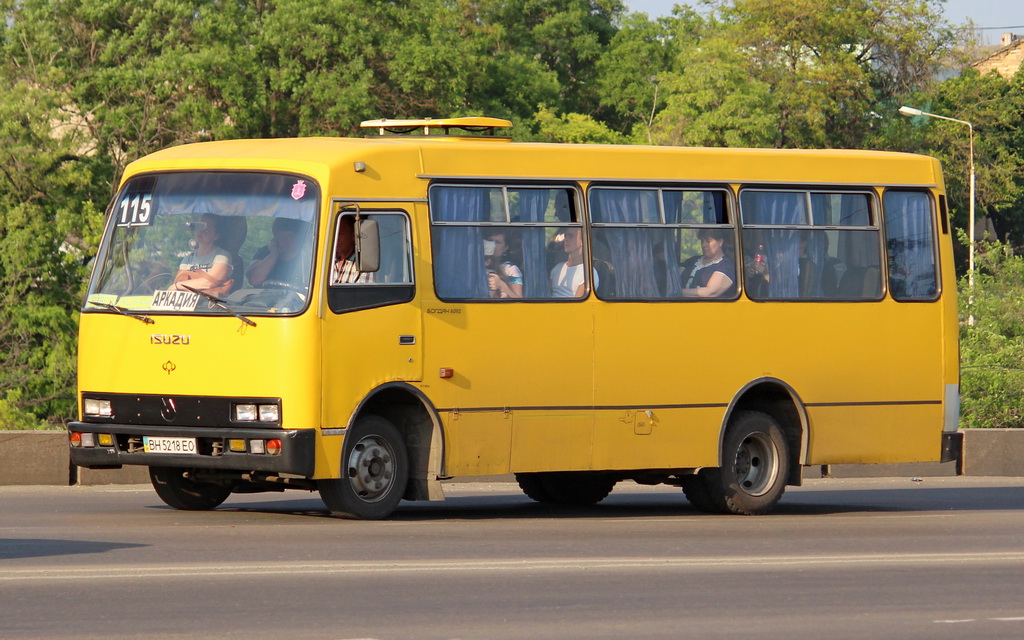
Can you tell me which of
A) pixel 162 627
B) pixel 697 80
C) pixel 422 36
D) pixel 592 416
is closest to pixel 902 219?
pixel 592 416

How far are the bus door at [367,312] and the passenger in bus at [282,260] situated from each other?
23cm

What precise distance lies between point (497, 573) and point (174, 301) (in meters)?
3.98

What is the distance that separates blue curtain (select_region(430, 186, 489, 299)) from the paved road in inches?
70.8

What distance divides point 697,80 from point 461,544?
5536cm

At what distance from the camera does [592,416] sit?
14125mm

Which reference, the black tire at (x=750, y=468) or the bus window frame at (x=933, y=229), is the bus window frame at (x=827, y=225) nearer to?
the bus window frame at (x=933, y=229)

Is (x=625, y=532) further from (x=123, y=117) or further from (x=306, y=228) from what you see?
(x=123, y=117)

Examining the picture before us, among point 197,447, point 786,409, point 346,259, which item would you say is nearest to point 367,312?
point 346,259

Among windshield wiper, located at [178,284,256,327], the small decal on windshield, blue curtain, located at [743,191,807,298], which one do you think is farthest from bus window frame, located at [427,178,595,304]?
the small decal on windshield

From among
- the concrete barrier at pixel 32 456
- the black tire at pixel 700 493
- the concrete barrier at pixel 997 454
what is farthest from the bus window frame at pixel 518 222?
the concrete barrier at pixel 997 454

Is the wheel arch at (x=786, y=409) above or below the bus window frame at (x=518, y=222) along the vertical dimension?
below

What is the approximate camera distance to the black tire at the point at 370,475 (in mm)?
12867

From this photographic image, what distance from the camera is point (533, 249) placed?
13961 mm

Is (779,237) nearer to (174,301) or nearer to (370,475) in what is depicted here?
(370,475)
